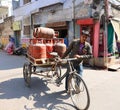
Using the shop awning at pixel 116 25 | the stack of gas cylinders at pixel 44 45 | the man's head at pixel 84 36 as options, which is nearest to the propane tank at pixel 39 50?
the stack of gas cylinders at pixel 44 45

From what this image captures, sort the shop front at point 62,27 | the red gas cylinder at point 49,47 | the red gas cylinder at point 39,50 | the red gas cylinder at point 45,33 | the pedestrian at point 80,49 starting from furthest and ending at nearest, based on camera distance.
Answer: the shop front at point 62,27 → the red gas cylinder at point 45,33 → the red gas cylinder at point 49,47 → the red gas cylinder at point 39,50 → the pedestrian at point 80,49

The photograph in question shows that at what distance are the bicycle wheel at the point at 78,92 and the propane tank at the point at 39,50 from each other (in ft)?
5.24

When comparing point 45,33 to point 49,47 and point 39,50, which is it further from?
point 39,50

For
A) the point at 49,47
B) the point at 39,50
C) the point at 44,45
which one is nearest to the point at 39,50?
the point at 39,50

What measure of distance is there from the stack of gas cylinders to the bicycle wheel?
5.45ft

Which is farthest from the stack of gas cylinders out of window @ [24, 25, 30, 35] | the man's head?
window @ [24, 25, 30, 35]

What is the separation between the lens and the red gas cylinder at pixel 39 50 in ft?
23.0

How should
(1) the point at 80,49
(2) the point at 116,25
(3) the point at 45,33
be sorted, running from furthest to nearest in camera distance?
(2) the point at 116,25 < (3) the point at 45,33 < (1) the point at 80,49

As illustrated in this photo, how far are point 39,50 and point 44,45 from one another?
0.29 m

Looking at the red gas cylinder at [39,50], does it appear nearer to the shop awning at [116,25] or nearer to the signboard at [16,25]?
the shop awning at [116,25]

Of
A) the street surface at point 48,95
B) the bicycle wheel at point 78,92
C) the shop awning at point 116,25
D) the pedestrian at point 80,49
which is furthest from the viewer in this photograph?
the shop awning at point 116,25

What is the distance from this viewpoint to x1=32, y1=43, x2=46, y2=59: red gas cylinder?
23.0ft

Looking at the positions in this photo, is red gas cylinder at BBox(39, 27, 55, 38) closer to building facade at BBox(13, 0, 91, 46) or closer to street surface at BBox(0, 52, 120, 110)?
street surface at BBox(0, 52, 120, 110)

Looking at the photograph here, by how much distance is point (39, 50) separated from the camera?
6.98 m
